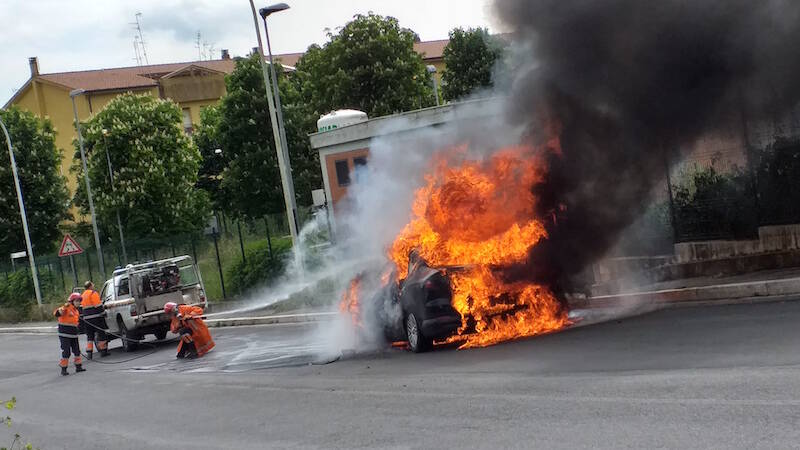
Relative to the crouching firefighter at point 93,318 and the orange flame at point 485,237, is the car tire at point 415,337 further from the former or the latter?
the crouching firefighter at point 93,318

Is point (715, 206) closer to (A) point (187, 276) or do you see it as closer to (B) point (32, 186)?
(A) point (187, 276)

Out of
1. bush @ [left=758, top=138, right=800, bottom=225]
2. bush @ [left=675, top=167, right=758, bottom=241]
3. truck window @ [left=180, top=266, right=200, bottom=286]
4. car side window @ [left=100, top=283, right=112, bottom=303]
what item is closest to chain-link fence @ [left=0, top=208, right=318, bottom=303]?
truck window @ [left=180, top=266, right=200, bottom=286]

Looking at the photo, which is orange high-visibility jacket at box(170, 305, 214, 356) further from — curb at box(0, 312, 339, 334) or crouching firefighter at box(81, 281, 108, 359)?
crouching firefighter at box(81, 281, 108, 359)

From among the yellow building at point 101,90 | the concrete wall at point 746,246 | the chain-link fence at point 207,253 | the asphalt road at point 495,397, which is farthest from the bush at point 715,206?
the yellow building at point 101,90

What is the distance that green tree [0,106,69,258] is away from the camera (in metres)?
45.3

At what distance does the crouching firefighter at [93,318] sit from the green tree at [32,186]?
28168 millimetres

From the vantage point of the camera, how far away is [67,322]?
17.2m

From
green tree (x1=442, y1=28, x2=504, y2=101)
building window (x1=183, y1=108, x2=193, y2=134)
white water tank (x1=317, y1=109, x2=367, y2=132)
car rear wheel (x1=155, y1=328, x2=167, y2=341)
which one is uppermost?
building window (x1=183, y1=108, x2=193, y2=134)

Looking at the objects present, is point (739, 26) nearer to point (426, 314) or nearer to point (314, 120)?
point (426, 314)

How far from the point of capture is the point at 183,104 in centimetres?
6919

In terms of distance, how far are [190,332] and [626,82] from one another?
9626 mm

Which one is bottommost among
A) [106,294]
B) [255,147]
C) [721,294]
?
[721,294]

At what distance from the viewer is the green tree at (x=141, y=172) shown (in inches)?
1729

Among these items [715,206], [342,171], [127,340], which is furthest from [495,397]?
[342,171]
